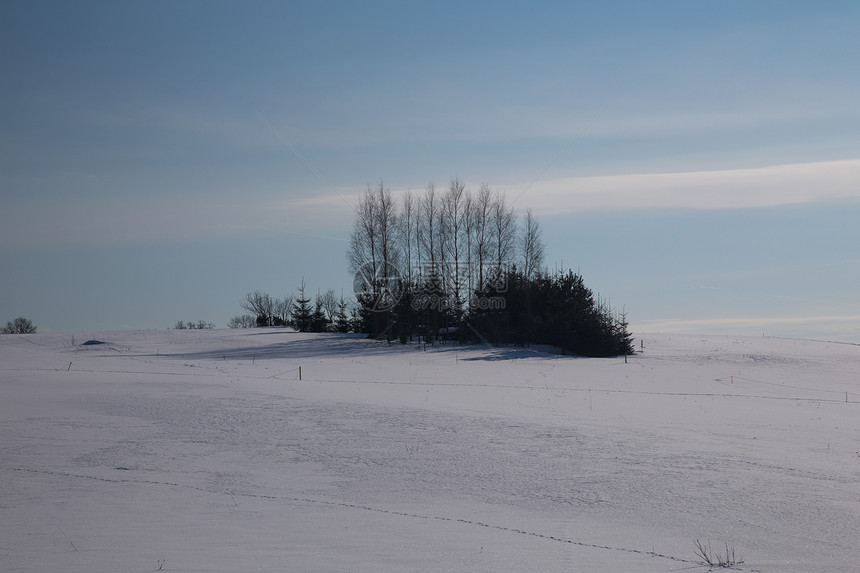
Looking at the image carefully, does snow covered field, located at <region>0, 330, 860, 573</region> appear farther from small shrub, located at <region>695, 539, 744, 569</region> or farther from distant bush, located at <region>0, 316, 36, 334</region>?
distant bush, located at <region>0, 316, 36, 334</region>

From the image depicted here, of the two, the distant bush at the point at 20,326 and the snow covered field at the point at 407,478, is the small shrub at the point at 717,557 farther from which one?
the distant bush at the point at 20,326

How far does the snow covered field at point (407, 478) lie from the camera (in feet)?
23.7

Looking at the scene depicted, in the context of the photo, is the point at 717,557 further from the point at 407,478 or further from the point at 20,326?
the point at 20,326

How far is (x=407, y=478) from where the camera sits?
9.93 meters

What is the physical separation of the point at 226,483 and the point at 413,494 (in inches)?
97.4

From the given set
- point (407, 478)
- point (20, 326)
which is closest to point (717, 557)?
point (407, 478)

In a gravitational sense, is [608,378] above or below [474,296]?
below

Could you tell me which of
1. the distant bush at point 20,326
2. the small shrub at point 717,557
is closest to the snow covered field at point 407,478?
the small shrub at point 717,557

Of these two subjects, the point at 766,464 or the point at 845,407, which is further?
the point at 845,407

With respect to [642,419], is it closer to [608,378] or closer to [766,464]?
[766,464]

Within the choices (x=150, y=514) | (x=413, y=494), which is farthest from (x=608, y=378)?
(x=150, y=514)

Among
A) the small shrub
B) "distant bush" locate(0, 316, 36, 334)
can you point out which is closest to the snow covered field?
the small shrub

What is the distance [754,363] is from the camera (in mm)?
34250

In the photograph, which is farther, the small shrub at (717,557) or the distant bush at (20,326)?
the distant bush at (20,326)
